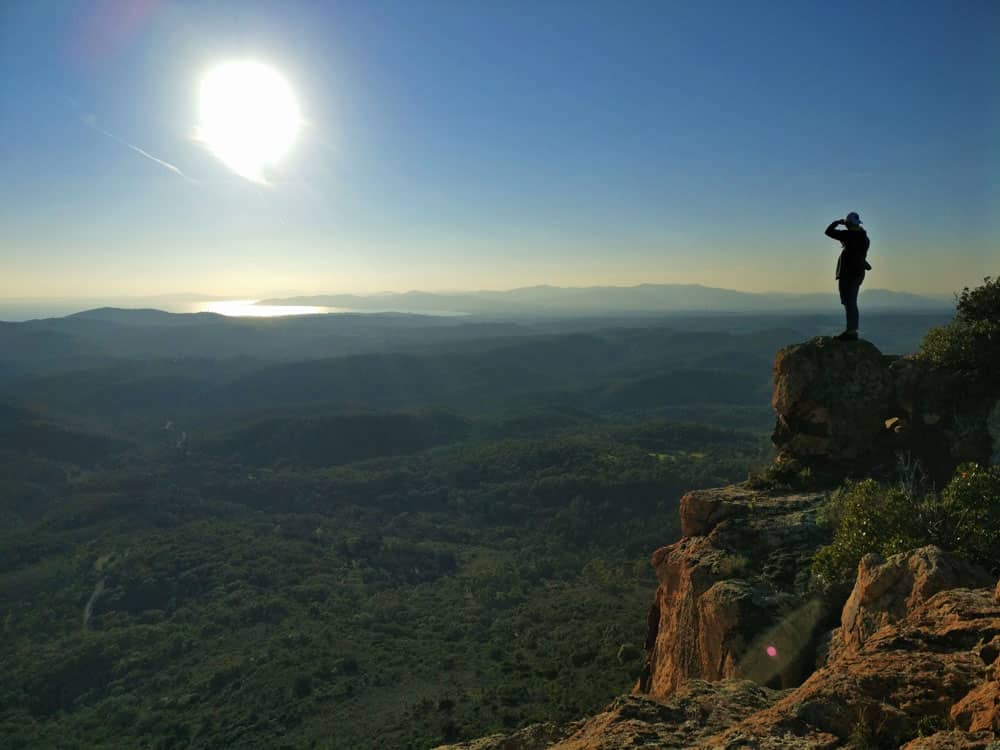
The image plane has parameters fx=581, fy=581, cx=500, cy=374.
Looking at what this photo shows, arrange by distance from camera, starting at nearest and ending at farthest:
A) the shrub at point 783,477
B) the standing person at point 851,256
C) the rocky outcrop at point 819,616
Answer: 1. the rocky outcrop at point 819,616
2. the standing person at point 851,256
3. the shrub at point 783,477

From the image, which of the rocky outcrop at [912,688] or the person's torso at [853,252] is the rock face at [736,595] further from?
the person's torso at [853,252]

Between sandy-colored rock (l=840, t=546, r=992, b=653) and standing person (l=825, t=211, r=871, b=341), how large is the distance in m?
6.58

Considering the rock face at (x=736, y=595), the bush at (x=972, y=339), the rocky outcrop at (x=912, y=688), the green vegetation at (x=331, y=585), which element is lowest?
the green vegetation at (x=331, y=585)

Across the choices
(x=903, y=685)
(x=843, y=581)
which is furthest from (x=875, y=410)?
(x=903, y=685)

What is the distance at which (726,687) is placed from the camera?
7141mm

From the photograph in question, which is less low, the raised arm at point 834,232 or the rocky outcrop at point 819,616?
the raised arm at point 834,232

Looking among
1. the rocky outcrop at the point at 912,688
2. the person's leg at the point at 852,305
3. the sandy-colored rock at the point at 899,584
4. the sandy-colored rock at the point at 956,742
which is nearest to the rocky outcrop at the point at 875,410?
the person's leg at the point at 852,305

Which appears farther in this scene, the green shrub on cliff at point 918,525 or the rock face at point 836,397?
the rock face at point 836,397

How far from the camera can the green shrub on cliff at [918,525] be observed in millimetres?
8070

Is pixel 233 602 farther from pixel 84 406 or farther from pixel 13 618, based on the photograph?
pixel 84 406

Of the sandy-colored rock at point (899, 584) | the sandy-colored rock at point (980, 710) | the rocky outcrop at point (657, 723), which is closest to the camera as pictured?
Answer: the sandy-colored rock at point (980, 710)

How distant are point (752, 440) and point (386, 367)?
4658 inches

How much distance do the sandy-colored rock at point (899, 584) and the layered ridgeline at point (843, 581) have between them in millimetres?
20

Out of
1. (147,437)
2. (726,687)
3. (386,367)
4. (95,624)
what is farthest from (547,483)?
(386,367)
